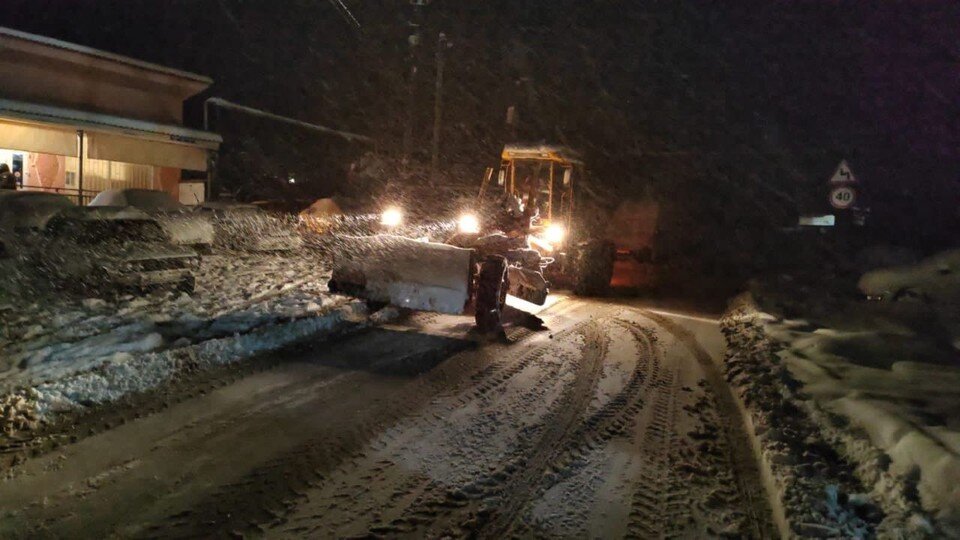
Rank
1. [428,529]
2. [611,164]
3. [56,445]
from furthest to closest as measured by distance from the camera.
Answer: [611,164] → [56,445] → [428,529]

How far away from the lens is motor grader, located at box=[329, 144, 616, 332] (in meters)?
10.3

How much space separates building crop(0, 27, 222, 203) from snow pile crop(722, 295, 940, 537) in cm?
2063

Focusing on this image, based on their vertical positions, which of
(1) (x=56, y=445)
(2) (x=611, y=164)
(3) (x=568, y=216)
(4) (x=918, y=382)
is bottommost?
(1) (x=56, y=445)

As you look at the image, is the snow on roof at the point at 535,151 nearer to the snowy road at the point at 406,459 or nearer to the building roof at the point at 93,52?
the snowy road at the point at 406,459

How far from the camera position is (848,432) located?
5.88m

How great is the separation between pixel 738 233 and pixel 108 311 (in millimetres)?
22778

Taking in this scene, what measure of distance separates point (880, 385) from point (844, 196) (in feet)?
22.7

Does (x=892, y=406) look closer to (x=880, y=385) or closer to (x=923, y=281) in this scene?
(x=880, y=385)

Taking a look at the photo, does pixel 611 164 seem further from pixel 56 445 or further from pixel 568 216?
pixel 56 445

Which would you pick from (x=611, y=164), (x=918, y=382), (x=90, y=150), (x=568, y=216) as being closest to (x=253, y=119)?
(x=90, y=150)

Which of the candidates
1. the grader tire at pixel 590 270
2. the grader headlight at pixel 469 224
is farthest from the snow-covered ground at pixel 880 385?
the grader headlight at pixel 469 224

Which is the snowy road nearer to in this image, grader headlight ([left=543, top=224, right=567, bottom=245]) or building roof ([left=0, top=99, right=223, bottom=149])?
grader headlight ([left=543, top=224, right=567, bottom=245])

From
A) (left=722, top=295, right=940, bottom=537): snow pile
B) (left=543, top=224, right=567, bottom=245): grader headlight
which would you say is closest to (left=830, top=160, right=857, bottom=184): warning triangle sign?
(left=722, top=295, right=940, bottom=537): snow pile

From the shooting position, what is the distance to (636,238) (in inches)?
942
